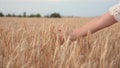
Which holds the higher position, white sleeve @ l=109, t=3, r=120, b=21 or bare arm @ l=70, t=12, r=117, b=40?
white sleeve @ l=109, t=3, r=120, b=21

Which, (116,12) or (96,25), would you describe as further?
(96,25)

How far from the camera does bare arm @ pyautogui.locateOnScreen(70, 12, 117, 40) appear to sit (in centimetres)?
218

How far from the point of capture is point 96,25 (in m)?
2.22

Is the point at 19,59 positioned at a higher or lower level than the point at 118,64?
higher

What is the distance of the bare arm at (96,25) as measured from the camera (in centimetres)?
218

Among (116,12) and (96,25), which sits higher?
(116,12)

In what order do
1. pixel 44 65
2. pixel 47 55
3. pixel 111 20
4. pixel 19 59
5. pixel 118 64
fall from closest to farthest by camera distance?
pixel 19 59, pixel 44 65, pixel 47 55, pixel 118 64, pixel 111 20

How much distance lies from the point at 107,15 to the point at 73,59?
2.81 feet

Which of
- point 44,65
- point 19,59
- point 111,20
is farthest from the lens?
point 111,20

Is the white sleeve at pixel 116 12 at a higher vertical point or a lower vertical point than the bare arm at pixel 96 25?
higher

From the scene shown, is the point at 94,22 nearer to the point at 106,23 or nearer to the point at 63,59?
the point at 106,23

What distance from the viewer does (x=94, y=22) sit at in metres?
2.23

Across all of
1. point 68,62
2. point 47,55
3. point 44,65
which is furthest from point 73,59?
point 47,55

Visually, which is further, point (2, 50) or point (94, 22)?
point (94, 22)
